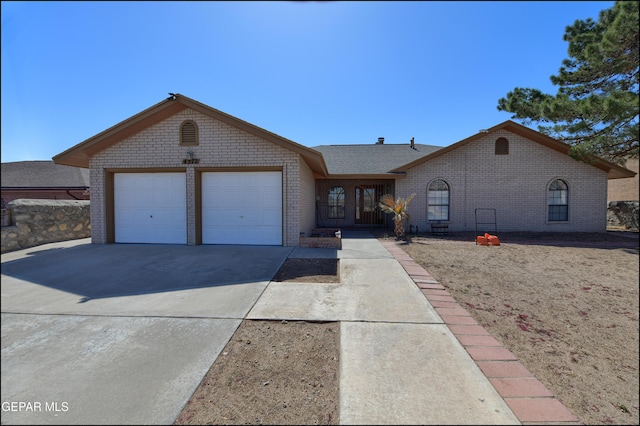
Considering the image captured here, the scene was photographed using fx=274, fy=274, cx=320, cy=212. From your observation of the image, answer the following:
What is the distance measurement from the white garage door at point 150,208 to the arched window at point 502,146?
12.9 metres

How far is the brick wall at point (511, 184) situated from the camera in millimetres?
11898

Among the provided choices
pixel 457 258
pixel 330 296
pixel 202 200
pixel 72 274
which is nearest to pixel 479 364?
pixel 330 296

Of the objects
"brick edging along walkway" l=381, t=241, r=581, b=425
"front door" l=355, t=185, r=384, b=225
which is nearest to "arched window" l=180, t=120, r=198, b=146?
"brick edging along walkway" l=381, t=241, r=581, b=425

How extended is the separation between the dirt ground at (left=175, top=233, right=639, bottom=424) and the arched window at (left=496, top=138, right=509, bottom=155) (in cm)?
832

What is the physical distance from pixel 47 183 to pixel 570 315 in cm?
2282

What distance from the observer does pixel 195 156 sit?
8438 mm

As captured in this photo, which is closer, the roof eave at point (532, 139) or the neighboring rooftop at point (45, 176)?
the roof eave at point (532, 139)

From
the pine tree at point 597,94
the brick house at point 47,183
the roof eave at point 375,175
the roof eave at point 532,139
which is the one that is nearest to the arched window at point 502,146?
the roof eave at point 532,139

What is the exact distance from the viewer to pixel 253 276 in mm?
5398

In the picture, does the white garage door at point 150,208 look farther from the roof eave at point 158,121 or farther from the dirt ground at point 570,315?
the dirt ground at point 570,315

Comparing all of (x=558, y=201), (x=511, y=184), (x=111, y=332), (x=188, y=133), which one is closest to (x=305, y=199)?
(x=188, y=133)

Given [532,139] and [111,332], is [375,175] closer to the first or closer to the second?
[532,139]

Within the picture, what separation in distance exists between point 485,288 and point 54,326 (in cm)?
621

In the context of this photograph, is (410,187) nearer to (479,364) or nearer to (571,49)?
Result: (571,49)
